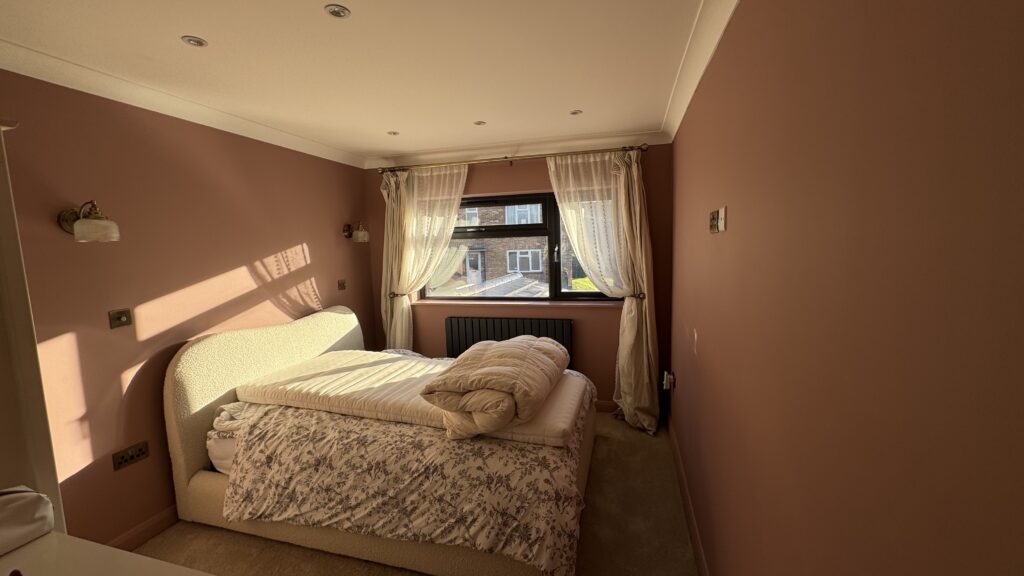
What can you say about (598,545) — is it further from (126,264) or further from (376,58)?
(126,264)

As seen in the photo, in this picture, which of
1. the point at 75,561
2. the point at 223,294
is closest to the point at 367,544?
the point at 75,561

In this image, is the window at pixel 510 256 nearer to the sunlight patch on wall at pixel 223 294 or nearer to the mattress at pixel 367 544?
the sunlight patch on wall at pixel 223 294

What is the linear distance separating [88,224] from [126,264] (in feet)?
1.42

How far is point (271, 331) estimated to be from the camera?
111 inches

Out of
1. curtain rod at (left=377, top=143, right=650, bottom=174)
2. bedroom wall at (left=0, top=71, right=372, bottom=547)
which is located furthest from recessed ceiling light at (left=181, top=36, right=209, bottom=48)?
curtain rod at (left=377, top=143, right=650, bottom=174)

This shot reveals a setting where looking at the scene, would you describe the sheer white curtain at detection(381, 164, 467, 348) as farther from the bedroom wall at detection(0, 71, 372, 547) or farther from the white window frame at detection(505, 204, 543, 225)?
the bedroom wall at detection(0, 71, 372, 547)

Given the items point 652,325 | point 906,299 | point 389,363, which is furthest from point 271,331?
point 906,299

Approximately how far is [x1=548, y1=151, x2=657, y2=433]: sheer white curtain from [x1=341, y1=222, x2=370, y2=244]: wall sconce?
5.89 ft

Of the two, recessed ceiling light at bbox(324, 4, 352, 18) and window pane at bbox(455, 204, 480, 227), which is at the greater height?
recessed ceiling light at bbox(324, 4, 352, 18)

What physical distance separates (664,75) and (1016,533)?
2263 mm

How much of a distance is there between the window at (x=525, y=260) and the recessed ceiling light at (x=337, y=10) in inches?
101

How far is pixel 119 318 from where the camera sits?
6.83 ft

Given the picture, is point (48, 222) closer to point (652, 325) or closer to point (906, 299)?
point (906, 299)

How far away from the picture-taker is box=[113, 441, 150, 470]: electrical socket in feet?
6.89
